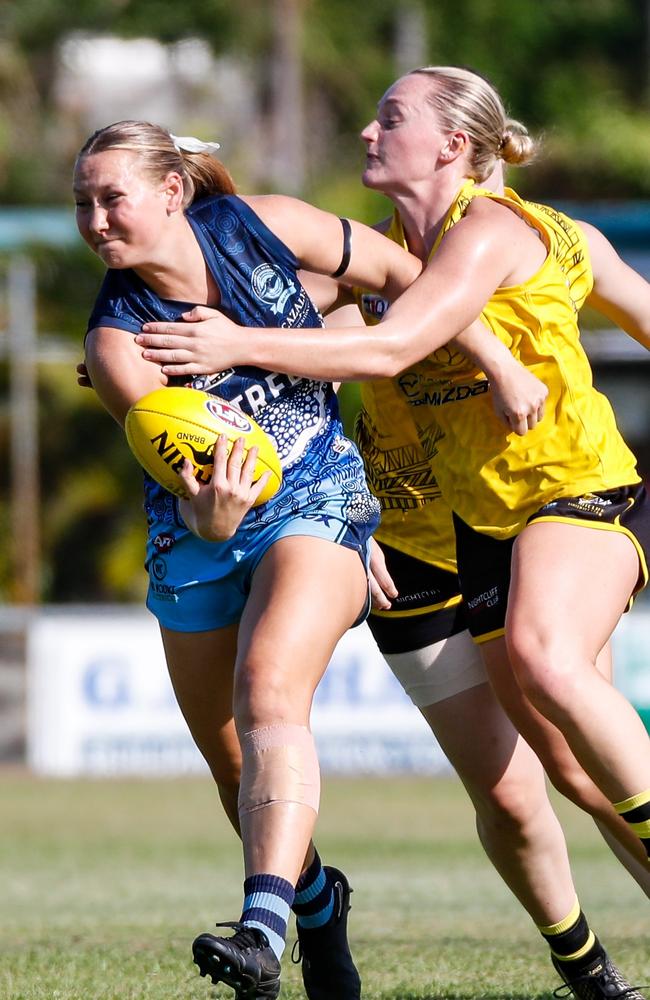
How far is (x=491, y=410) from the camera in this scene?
15.2 ft

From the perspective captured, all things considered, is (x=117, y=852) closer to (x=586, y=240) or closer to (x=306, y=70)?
(x=586, y=240)

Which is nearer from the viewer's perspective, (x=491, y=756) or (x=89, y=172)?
(x=89, y=172)

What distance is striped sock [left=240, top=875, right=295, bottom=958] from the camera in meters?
3.82

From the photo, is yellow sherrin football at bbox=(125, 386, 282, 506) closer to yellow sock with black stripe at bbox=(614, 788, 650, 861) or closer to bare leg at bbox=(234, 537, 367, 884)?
bare leg at bbox=(234, 537, 367, 884)

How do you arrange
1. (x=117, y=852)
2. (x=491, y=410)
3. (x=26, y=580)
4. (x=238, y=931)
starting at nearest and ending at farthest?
(x=238, y=931), (x=491, y=410), (x=117, y=852), (x=26, y=580)

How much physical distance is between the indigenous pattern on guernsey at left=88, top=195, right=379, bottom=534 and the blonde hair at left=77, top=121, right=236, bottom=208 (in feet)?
0.22

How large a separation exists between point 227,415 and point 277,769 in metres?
0.91

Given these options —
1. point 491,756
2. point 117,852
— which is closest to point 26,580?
point 117,852

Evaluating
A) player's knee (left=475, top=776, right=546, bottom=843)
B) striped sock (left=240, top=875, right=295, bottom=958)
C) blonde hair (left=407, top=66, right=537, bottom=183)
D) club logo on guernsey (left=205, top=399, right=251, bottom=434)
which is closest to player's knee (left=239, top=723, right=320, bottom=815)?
striped sock (left=240, top=875, right=295, bottom=958)

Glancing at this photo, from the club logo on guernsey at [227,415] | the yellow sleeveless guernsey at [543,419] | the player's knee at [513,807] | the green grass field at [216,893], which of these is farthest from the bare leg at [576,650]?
the green grass field at [216,893]

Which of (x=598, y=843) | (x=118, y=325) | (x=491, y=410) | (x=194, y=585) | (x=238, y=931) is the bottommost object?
(x=598, y=843)

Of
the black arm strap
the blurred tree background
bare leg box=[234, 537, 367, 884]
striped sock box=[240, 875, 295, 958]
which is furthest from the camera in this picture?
the blurred tree background

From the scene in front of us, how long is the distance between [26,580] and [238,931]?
1743 centimetres

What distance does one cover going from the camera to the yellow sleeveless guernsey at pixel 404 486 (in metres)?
5.10
